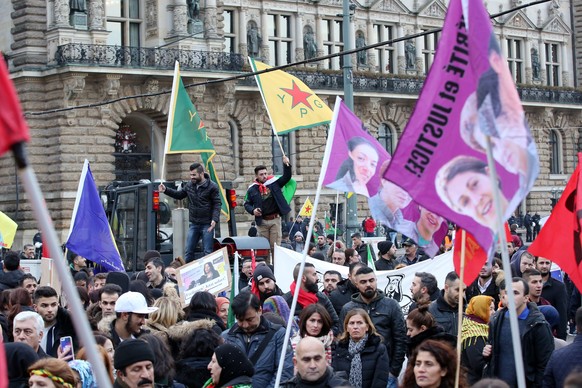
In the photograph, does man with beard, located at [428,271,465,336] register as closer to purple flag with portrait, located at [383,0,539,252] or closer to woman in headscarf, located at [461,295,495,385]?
woman in headscarf, located at [461,295,495,385]

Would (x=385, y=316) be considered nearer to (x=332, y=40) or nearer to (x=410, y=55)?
(x=332, y=40)

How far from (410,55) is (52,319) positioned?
39.3m

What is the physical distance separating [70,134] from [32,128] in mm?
1213

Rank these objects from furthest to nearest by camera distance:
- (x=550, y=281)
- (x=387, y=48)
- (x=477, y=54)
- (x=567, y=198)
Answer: (x=387, y=48) < (x=550, y=281) < (x=567, y=198) < (x=477, y=54)

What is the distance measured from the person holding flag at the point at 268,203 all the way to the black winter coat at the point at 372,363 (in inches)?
312

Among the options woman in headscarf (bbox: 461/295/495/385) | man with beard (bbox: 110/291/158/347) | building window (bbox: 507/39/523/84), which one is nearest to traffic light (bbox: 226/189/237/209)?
woman in headscarf (bbox: 461/295/495/385)

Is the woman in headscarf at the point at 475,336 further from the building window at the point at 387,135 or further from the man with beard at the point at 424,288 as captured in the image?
the building window at the point at 387,135

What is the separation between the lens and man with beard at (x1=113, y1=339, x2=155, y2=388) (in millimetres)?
6348

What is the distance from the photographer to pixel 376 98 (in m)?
42.8

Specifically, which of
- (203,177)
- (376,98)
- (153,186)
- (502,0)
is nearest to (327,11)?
(376,98)

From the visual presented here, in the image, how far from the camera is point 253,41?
41125 mm

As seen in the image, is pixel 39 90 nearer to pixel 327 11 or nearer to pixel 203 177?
pixel 327 11

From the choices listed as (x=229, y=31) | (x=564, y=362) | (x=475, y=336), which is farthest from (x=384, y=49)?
(x=564, y=362)

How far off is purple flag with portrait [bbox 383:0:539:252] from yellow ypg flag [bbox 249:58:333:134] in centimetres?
1005
